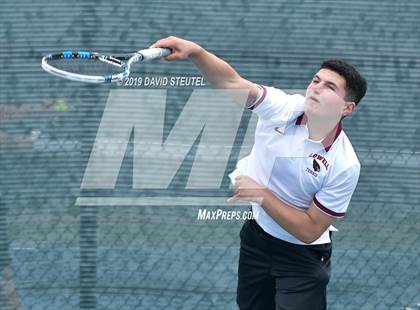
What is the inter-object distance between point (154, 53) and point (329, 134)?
35.3 inches

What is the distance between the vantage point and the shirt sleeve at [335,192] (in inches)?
178

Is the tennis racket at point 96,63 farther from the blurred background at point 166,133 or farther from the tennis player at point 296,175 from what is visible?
the blurred background at point 166,133

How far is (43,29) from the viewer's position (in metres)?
5.47

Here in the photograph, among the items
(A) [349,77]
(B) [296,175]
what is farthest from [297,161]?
(A) [349,77]

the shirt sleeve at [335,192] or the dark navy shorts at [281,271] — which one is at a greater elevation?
the shirt sleeve at [335,192]

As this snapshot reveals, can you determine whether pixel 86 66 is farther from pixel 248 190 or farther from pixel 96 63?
pixel 248 190

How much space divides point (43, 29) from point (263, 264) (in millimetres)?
1735

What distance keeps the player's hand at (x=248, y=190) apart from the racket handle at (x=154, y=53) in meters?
0.61

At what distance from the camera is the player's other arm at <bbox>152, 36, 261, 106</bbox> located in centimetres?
421

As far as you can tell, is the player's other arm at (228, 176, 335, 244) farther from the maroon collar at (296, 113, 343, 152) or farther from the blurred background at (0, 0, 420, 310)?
the blurred background at (0, 0, 420, 310)

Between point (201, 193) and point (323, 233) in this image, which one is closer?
point (323, 233)

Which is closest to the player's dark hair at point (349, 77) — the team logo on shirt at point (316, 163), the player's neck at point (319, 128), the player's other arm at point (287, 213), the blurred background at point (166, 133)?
the player's neck at point (319, 128)

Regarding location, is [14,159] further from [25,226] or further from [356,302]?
[356,302]

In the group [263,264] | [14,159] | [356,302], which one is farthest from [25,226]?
[356,302]
